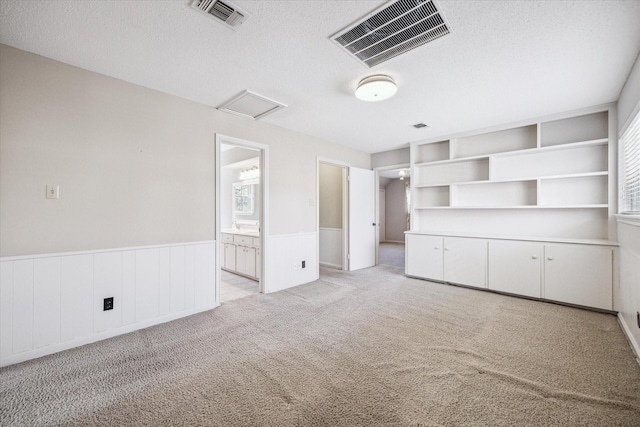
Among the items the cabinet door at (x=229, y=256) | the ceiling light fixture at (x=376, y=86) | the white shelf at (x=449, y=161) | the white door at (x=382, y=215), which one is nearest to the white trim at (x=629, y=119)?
the white shelf at (x=449, y=161)

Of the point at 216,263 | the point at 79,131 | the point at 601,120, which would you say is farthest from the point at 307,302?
the point at 601,120

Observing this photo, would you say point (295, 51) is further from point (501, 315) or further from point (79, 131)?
point (501, 315)

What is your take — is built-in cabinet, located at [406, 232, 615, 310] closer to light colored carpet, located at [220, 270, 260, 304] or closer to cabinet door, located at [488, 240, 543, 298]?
cabinet door, located at [488, 240, 543, 298]

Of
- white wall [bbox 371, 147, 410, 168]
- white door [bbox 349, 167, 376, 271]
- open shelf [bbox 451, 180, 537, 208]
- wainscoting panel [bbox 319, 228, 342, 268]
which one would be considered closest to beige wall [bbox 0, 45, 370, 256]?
white door [bbox 349, 167, 376, 271]

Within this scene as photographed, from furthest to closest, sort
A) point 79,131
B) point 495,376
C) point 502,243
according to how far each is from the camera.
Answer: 1. point 502,243
2. point 79,131
3. point 495,376

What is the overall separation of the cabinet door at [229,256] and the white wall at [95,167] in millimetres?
1679

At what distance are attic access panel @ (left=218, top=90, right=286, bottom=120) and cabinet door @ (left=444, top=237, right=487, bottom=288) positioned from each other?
3.20m

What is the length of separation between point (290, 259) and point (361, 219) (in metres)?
1.87

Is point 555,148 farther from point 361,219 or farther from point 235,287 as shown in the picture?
point 235,287

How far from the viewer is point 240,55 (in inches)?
85.7

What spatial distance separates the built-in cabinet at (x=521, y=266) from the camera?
9.95 ft

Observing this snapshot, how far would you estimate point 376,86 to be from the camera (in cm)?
244

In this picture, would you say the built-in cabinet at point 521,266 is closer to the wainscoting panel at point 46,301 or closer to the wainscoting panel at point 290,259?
the wainscoting panel at point 290,259

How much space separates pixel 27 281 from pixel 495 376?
360 centimetres
